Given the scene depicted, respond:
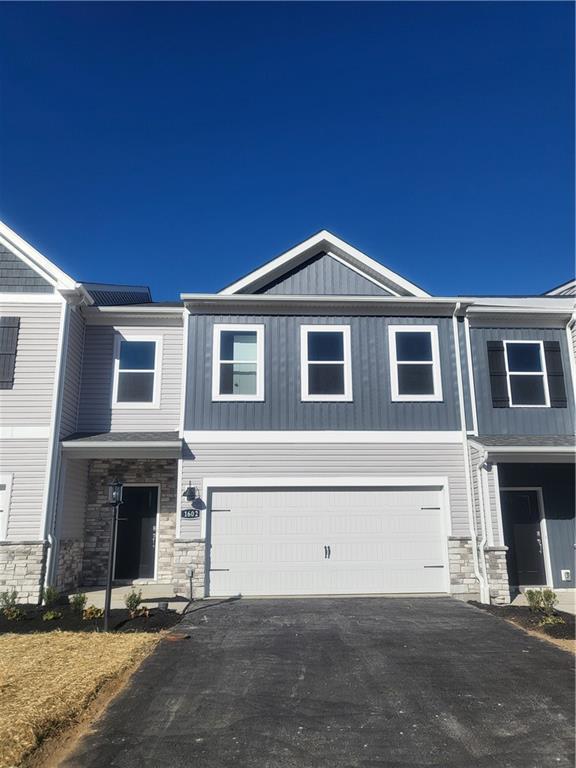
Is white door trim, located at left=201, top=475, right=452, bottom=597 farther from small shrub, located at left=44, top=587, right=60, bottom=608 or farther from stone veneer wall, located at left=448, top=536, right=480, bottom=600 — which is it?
small shrub, located at left=44, top=587, right=60, bottom=608

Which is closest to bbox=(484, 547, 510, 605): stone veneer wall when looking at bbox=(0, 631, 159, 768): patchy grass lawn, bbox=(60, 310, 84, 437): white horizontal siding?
bbox=(0, 631, 159, 768): patchy grass lawn

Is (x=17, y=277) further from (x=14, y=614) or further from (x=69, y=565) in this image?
(x=14, y=614)

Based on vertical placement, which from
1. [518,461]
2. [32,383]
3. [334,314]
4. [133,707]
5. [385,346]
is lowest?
[133,707]

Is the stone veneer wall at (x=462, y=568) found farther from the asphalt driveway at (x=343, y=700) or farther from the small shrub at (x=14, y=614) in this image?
the small shrub at (x=14, y=614)

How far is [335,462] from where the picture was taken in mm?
10852

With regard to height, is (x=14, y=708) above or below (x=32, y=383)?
below

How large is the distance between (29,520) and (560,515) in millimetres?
10935

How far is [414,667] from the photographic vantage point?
20.5ft

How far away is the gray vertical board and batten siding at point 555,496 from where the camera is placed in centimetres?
1118

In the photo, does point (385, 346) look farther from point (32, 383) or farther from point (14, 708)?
point (14, 708)

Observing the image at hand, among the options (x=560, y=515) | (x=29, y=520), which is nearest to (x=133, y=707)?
(x=29, y=520)

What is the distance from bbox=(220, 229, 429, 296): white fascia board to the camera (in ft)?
38.5

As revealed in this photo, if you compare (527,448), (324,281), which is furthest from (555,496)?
(324,281)

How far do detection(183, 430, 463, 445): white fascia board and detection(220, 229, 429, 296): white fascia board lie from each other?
10.5ft
